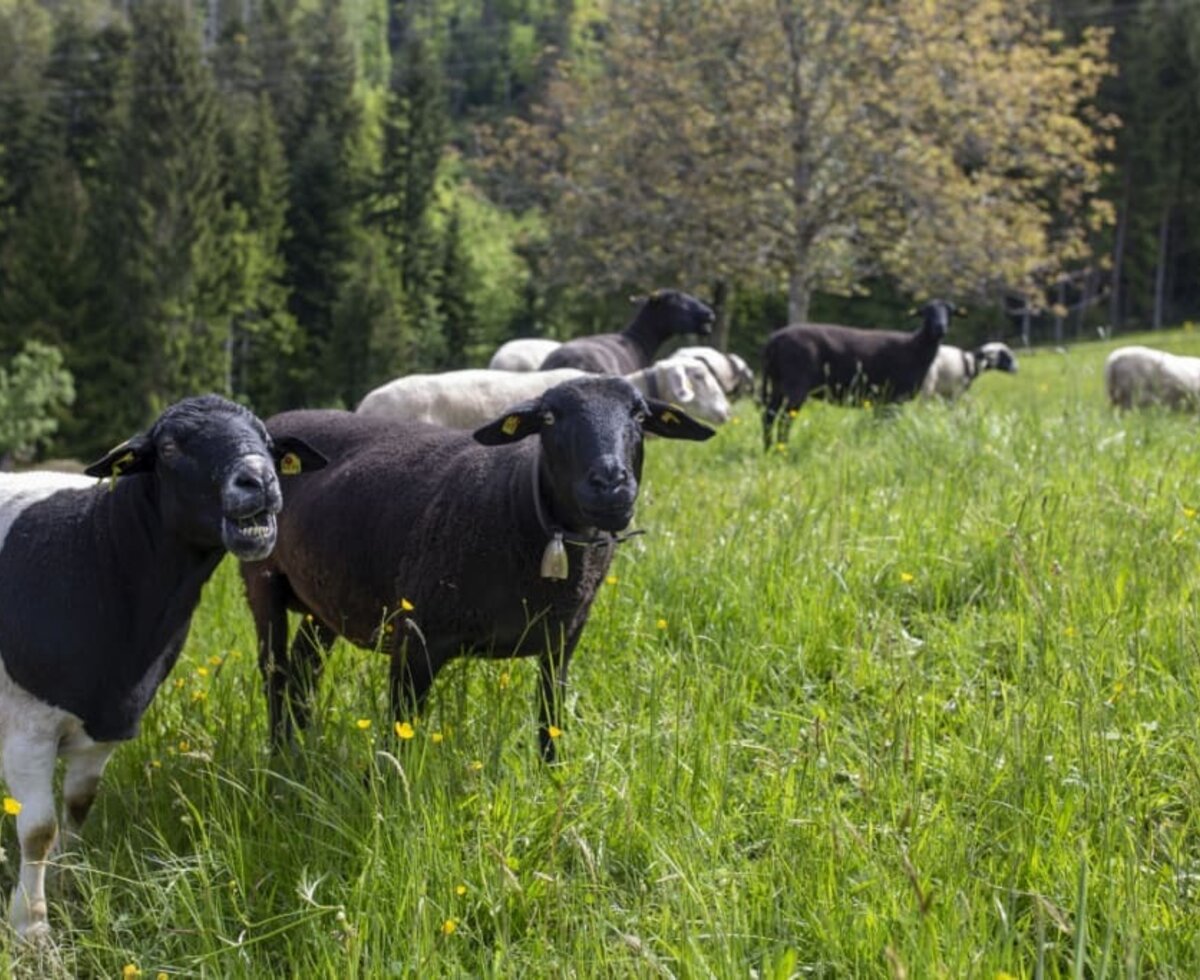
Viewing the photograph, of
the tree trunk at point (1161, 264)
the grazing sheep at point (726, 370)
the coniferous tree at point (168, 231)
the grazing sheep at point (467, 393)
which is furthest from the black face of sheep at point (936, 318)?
the tree trunk at point (1161, 264)

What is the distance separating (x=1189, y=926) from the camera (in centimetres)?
261

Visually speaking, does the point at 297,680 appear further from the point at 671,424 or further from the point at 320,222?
the point at 320,222

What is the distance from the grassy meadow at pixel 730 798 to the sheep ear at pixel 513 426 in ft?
2.59

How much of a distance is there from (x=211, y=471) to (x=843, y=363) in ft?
32.5

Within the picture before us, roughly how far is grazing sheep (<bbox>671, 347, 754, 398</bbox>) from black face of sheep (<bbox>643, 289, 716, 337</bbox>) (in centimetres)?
47

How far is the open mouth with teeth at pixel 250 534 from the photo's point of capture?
308cm

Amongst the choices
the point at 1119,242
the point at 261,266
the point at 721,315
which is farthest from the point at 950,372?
the point at 1119,242

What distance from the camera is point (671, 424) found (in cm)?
399

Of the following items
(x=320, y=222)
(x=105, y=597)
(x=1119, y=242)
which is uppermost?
(x=105, y=597)

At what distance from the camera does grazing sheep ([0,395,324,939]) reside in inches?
129

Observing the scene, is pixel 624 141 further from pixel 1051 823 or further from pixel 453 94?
pixel 453 94

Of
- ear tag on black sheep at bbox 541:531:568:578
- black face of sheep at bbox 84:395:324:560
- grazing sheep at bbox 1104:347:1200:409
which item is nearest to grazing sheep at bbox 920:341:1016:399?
grazing sheep at bbox 1104:347:1200:409

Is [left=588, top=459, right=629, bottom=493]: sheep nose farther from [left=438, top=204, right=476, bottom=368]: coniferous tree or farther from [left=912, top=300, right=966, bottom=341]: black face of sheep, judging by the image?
[left=438, top=204, right=476, bottom=368]: coniferous tree

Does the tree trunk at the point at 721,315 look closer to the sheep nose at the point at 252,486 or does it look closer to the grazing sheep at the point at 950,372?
the grazing sheep at the point at 950,372
